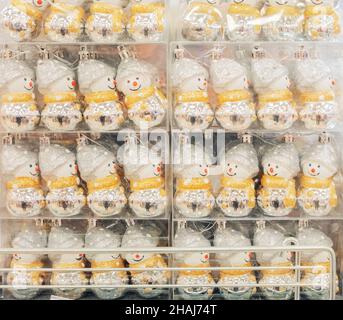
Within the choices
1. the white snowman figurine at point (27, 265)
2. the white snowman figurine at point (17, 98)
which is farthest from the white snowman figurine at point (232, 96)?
the white snowman figurine at point (27, 265)

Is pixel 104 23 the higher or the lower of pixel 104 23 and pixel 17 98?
the higher

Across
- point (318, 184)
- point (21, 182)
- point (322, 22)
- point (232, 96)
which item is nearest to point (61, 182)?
point (21, 182)

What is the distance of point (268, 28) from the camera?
1951mm

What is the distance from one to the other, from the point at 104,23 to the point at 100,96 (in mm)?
271

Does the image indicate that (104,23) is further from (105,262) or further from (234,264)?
(234,264)

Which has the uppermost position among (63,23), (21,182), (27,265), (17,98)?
(63,23)

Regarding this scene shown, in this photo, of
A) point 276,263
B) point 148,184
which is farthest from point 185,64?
point 276,263

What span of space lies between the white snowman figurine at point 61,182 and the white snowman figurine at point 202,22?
0.67 m

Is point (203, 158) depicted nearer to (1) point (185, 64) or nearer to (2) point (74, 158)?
(1) point (185, 64)

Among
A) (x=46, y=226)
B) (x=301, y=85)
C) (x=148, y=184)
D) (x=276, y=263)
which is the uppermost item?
(x=301, y=85)

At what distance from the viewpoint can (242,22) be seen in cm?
194

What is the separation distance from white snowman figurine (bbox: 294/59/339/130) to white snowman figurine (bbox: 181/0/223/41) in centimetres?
35

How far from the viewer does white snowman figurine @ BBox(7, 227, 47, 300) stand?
1968 millimetres

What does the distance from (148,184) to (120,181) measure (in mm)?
129
